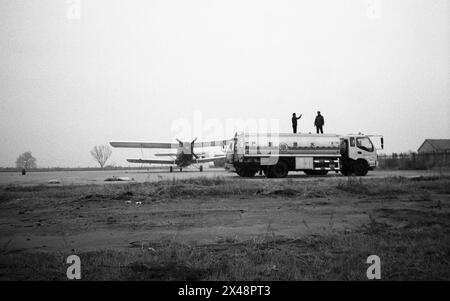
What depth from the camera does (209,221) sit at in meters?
6.75

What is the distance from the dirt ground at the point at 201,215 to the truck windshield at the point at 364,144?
10.3 m

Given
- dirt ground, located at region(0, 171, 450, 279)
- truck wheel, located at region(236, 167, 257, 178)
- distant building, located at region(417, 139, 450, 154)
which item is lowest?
dirt ground, located at region(0, 171, 450, 279)

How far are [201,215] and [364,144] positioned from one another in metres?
18.3

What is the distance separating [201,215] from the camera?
741 centimetres

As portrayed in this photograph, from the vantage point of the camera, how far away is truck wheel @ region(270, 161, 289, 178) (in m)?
20.5

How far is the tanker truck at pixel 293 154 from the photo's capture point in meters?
20.7

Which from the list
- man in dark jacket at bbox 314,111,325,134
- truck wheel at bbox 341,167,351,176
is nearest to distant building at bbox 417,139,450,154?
truck wheel at bbox 341,167,351,176

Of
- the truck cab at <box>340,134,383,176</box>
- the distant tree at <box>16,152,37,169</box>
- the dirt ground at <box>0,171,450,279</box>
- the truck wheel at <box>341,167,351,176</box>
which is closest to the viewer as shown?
the dirt ground at <box>0,171,450,279</box>

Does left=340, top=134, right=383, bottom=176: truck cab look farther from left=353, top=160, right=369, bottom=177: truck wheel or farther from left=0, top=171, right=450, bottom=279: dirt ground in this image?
left=0, top=171, right=450, bottom=279: dirt ground

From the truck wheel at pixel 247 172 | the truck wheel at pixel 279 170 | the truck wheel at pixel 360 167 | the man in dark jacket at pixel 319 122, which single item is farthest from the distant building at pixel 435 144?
the truck wheel at pixel 247 172

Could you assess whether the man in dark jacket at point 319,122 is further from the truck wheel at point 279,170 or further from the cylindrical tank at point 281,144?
the truck wheel at point 279,170

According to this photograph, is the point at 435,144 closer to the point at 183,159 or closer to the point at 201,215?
the point at 183,159
